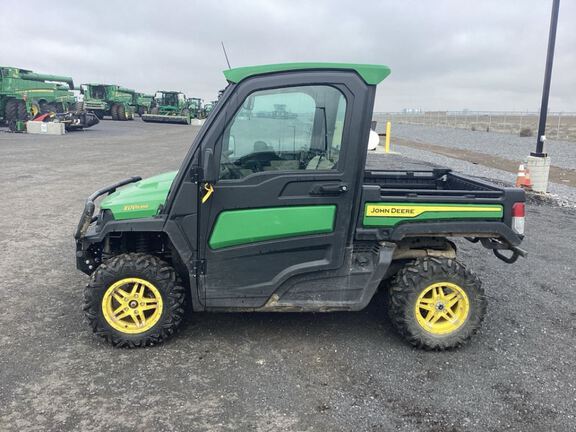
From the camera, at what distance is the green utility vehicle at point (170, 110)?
44.9 m

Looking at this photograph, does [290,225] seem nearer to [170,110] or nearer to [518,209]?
[518,209]

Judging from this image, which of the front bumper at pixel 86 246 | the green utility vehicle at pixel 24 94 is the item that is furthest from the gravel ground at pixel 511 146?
the green utility vehicle at pixel 24 94

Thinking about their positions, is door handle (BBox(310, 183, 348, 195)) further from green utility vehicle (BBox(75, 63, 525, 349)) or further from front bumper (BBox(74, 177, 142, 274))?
front bumper (BBox(74, 177, 142, 274))

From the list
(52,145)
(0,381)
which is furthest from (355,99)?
(52,145)

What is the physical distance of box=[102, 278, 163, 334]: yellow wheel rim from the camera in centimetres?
367

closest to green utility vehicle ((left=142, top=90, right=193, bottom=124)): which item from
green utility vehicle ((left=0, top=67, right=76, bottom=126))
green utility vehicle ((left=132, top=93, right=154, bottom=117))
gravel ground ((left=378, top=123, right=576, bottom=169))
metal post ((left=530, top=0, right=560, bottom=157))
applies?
green utility vehicle ((left=132, top=93, right=154, bottom=117))

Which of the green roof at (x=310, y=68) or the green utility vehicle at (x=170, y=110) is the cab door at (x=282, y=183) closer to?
the green roof at (x=310, y=68)

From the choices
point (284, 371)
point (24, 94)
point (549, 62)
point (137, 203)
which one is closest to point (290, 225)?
point (284, 371)

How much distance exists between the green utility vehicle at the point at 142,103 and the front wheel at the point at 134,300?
47.1 meters

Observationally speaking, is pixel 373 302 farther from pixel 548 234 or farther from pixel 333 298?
pixel 548 234

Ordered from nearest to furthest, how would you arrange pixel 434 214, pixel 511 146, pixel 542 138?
pixel 434 214 → pixel 542 138 → pixel 511 146

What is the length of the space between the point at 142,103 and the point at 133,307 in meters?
48.2

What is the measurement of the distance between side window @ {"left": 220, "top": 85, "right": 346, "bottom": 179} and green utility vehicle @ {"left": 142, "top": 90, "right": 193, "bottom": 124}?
43117 millimetres

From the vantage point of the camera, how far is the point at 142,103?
48.5 meters
